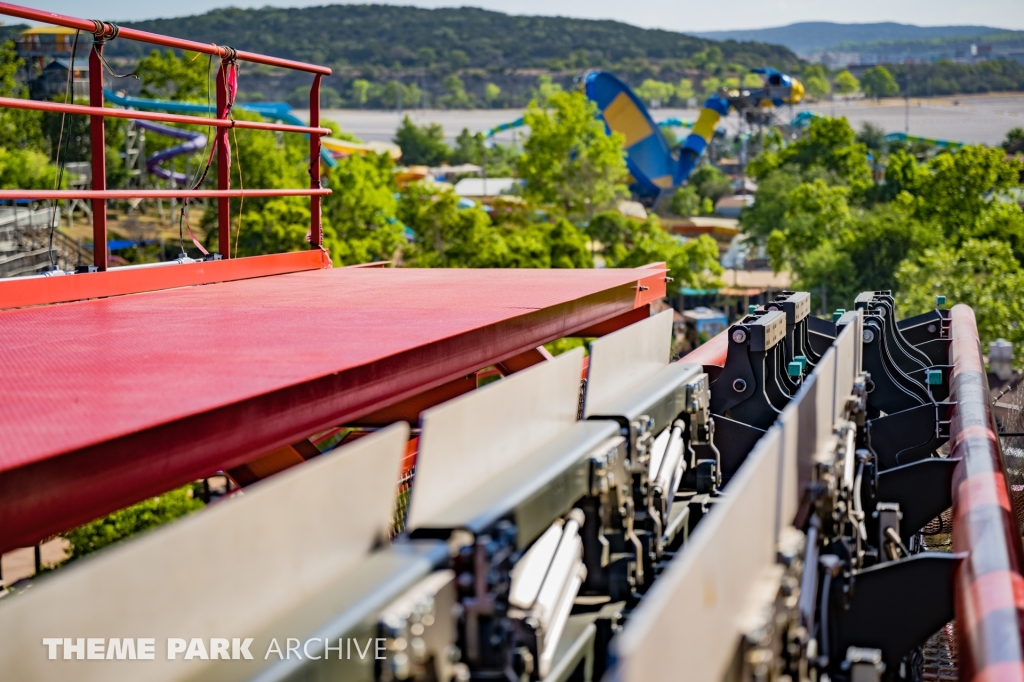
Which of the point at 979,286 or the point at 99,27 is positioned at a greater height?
the point at 99,27

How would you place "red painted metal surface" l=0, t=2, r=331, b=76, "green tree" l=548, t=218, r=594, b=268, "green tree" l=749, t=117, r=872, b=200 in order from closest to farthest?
"red painted metal surface" l=0, t=2, r=331, b=76
"green tree" l=548, t=218, r=594, b=268
"green tree" l=749, t=117, r=872, b=200

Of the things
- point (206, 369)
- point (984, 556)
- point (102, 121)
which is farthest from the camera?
point (102, 121)

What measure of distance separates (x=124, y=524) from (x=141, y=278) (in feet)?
44.4

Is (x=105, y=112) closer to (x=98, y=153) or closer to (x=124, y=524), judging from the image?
(x=98, y=153)

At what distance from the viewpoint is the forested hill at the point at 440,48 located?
174 metres

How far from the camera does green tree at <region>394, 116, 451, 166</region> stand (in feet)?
339

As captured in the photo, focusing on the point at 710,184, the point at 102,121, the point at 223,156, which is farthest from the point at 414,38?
the point at 102,121

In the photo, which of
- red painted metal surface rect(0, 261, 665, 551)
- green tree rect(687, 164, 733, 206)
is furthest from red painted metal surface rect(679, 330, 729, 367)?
green tree rect(687, 164, 733, 206)

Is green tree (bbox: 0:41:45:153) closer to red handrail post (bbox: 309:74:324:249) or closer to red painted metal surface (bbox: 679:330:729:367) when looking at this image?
red handrail post (bbox: 309:74:324:249)

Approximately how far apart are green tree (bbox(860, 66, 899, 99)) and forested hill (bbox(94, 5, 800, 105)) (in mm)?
11176

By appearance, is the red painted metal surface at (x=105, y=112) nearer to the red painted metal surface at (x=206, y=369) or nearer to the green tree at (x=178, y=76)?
the red painted metal surface at (x=206, y=369)

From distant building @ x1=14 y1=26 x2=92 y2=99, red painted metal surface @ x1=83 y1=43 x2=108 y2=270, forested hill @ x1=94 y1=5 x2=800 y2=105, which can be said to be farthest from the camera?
forested hill @ x1=94 y1=5 x2=800 y2=105

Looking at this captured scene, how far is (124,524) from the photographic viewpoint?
1711 cm

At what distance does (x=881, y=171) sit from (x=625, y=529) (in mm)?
76539
